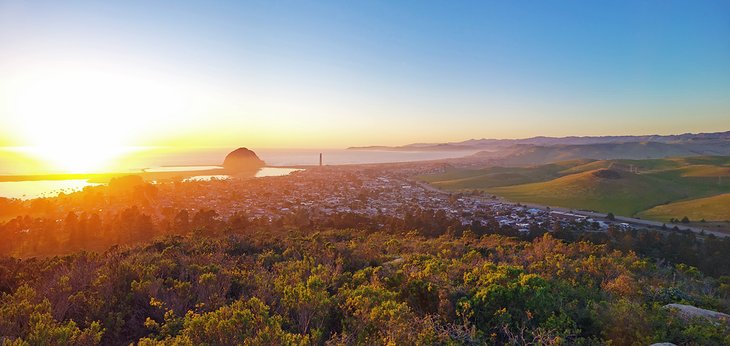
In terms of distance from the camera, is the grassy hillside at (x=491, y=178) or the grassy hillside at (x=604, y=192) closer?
the grassy hillside at (x=604, y=192)

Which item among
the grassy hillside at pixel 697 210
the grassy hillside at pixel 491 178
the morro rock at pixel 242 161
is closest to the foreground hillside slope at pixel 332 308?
the grassy hillside at pixel 697 210

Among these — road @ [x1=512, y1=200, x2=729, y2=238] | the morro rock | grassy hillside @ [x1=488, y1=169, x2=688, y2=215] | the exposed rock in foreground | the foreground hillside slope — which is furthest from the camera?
the morro rock

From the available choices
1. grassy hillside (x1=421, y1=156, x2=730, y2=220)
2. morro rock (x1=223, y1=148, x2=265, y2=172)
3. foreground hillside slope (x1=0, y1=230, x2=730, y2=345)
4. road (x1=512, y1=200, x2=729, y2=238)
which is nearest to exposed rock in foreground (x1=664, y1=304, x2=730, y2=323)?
foreground hillside slope (x1=0, y1=230, x2=730, y2=345)

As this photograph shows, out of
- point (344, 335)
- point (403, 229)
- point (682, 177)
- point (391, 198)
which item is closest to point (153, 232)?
point (403, 229)

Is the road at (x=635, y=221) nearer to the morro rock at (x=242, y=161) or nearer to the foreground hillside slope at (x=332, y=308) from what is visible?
the foreground hillside slope at (x=332, y=308)

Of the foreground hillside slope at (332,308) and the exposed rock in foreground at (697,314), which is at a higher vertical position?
the foreground hillside slope at (332,308)

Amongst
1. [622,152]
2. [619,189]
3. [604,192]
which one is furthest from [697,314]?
[622,152]

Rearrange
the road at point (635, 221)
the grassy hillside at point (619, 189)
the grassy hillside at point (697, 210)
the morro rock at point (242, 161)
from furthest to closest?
the morro rock at point (242, 161), the grassy hillside at point (619, 189), the grassy hillside at point (697, 210), the road at point (635, 221)

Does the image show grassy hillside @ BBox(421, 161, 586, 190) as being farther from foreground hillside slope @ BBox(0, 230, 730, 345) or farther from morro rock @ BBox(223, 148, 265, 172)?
foreground hillside slope @ BBox(0, 230, 730, 345)
